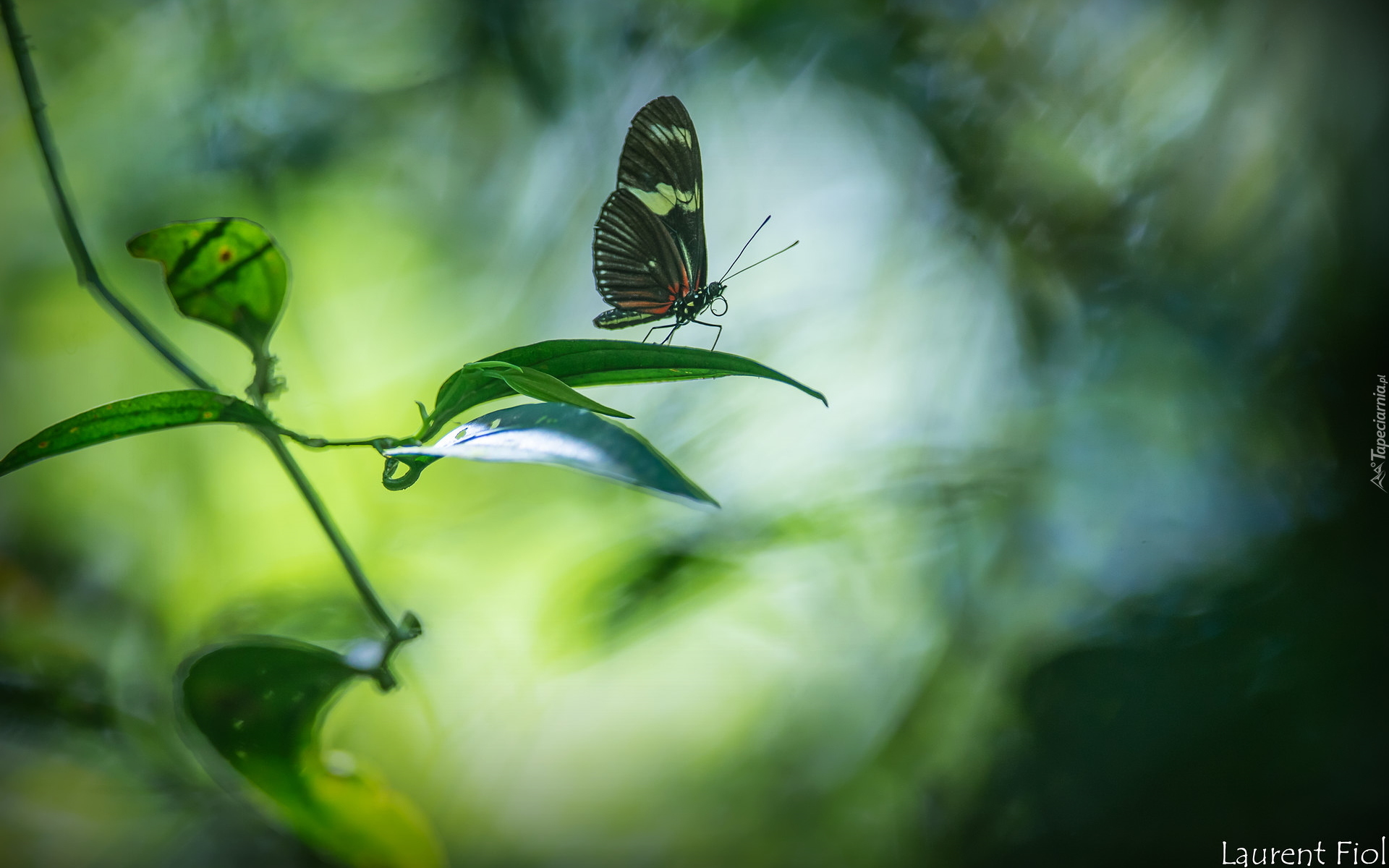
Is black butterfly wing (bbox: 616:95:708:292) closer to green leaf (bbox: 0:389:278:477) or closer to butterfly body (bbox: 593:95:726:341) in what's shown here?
butterfly body (bbox: 593:95:726:341)

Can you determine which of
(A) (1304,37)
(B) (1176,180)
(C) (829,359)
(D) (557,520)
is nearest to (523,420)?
(D) (557,520)

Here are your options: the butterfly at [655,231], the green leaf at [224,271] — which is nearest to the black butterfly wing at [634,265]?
the butterfly at [655,231]

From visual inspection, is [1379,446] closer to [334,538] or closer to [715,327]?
[715,327]

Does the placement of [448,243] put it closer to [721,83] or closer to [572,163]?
[572,163]

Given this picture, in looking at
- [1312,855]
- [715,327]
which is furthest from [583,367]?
[1312,855]

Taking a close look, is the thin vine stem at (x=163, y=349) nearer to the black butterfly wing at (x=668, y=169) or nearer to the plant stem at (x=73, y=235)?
the plant stem at (x=73, y=235)

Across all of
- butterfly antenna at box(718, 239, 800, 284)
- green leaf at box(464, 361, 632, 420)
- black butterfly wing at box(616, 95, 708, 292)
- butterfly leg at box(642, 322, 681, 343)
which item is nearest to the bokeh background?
butterfly antenna at box(718, 239, 800, 284)
